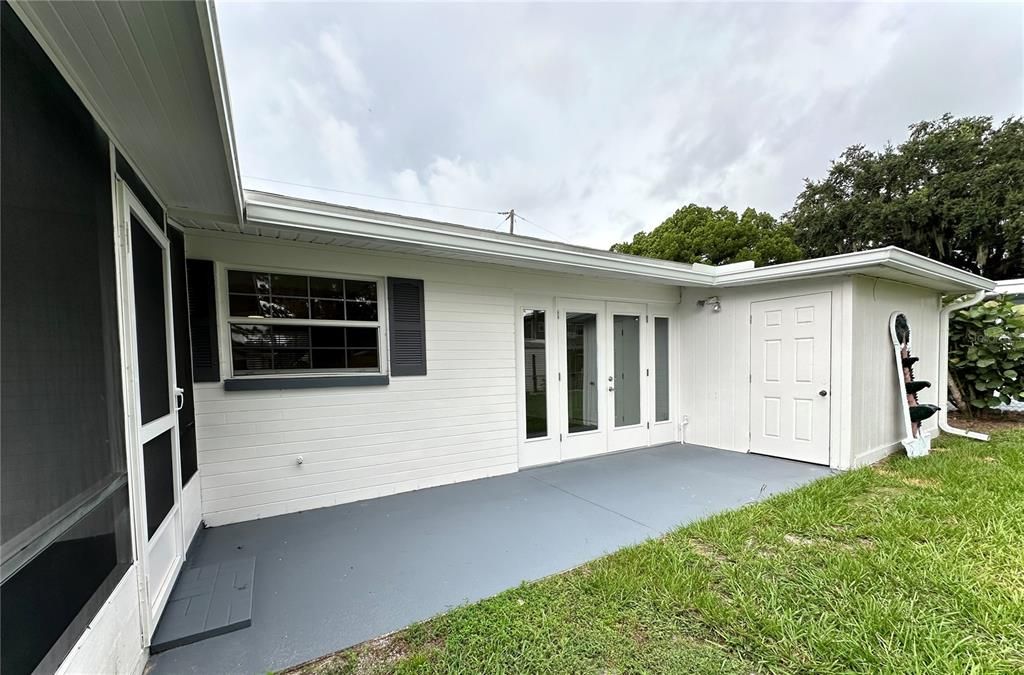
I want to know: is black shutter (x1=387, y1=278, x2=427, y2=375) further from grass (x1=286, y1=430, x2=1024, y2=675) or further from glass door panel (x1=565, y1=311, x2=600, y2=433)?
grass (x1=286, y1=430, x2=1024, y2=675)

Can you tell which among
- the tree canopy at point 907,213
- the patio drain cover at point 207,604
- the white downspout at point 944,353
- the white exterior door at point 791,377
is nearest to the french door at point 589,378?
the white exterior door at point 791,377

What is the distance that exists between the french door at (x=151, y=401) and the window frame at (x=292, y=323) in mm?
641

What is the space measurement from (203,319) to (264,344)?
1.51 feet

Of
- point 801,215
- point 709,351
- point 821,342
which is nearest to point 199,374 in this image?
point 709,351

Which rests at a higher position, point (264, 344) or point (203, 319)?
point (203, 319)

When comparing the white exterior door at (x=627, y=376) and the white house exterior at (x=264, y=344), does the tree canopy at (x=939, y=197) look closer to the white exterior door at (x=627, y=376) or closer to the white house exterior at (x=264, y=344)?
the white house exterior at (x=264, y=344)

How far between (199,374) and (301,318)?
0.84m

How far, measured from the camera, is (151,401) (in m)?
2.07

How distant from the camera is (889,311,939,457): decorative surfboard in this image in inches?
185

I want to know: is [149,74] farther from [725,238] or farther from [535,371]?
[725,238]

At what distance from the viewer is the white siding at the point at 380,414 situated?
3215 mm

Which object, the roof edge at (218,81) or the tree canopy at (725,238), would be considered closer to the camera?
the roof edge at (218,81)

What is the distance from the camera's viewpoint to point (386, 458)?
381 centimetres

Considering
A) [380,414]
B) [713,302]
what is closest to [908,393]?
[713,302]
